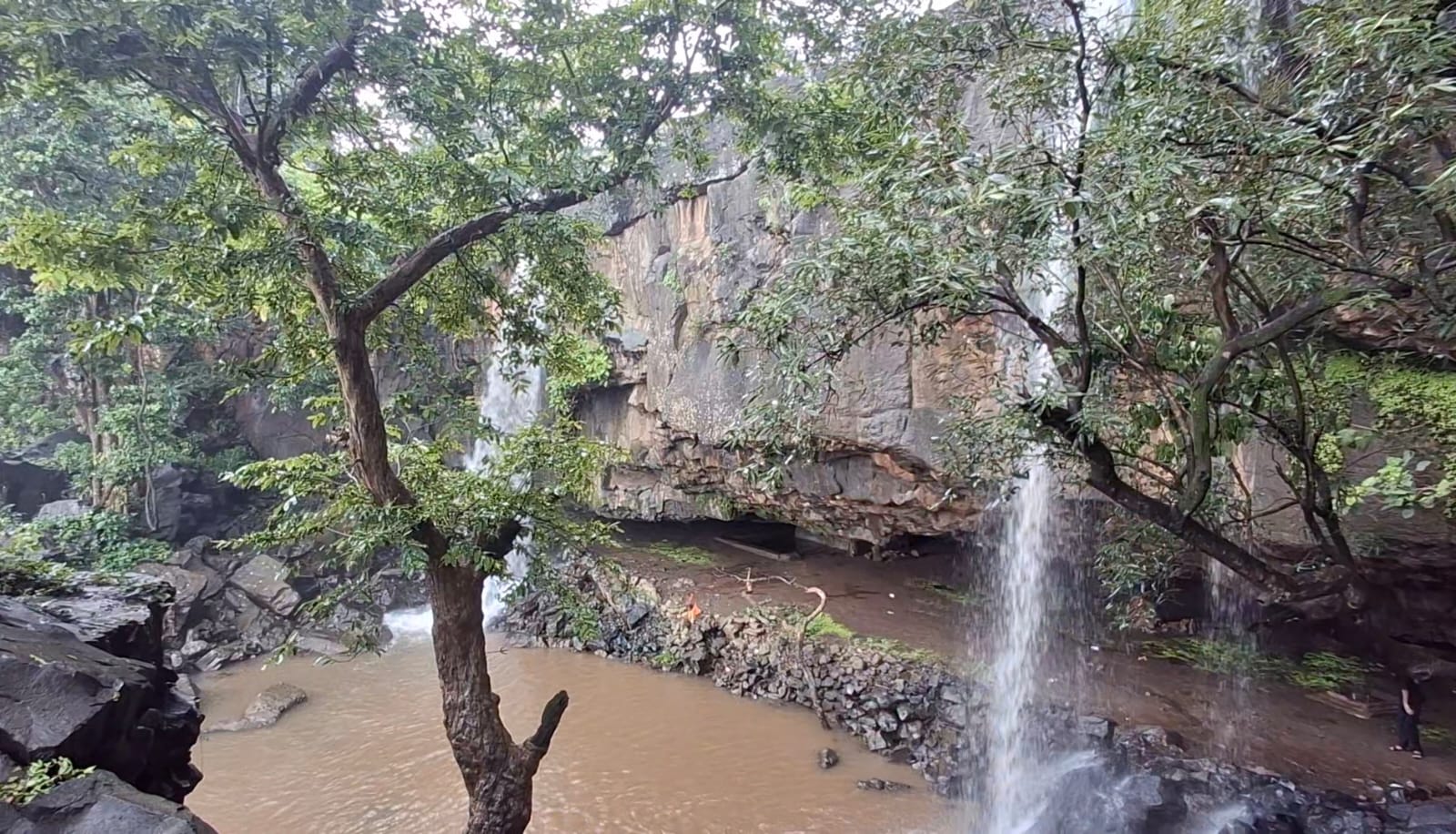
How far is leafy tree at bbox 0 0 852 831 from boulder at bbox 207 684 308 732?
467 cm

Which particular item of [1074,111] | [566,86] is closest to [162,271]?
[566,86]

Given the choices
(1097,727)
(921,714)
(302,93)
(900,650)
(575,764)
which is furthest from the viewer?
(900,650)

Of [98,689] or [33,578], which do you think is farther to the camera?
[33,578]

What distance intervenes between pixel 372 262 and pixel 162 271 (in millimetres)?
1591

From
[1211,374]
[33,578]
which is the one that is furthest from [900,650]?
[33,578]

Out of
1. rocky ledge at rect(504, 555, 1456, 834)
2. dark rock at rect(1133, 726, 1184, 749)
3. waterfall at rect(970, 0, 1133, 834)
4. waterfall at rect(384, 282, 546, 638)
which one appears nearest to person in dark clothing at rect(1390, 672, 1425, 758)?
rocky ledge at rect(504, 555, 1456, 834)

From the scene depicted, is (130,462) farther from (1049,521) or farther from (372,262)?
(1049,521)

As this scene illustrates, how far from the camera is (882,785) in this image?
5867 mm

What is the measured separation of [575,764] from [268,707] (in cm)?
374

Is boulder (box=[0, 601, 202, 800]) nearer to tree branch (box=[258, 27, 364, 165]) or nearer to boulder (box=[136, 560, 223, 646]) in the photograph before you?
tree branch (box=[258, 27, 364, 165])

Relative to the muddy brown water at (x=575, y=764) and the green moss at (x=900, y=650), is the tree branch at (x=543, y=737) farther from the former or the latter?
the green moss at (x=900, y=650)

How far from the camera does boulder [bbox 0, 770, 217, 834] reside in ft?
9.04

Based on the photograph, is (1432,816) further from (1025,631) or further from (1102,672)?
(1025,631)

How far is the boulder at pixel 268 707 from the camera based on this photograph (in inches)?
287
